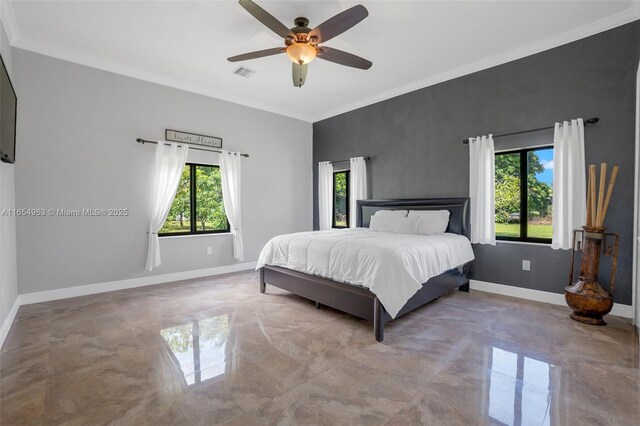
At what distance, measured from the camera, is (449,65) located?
4.10 m

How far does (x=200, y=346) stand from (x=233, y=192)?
3098 mm

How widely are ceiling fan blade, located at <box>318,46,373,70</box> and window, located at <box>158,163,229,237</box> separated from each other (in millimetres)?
2985

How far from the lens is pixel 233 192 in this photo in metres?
5.17

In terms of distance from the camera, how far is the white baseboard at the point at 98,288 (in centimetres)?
308

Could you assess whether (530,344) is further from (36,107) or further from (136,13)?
(36,107)

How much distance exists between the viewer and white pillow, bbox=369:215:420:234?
415 centimetres

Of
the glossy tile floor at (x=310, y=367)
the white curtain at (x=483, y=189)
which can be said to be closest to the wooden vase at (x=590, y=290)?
the glossy tile floor at (x=310, y=367)

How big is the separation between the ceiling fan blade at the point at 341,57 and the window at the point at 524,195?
2.34 meters

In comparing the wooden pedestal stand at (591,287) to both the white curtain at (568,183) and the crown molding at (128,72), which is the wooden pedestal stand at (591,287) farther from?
the crown molding at (128,72)

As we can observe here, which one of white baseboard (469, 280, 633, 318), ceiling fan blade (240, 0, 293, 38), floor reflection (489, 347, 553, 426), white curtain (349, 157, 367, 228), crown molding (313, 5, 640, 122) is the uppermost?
crown molding (313, 5, 640, 122)

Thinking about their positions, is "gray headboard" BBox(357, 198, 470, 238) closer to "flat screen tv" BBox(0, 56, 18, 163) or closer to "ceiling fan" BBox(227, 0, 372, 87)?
"ceiling fan" BBox(227, 0, 372, 87)

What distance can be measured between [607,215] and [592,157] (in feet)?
2.14

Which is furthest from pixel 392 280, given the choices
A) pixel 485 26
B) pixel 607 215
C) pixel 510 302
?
pixel 485 26

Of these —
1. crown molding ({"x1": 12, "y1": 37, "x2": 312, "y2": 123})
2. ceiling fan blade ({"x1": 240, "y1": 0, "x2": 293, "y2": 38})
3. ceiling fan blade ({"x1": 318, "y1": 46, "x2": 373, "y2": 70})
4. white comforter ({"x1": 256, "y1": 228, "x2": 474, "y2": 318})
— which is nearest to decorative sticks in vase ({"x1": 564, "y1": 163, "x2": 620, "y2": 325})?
white comforter ({"x1": 256, "y1": 228, "x2": 474, "y2": 318})
